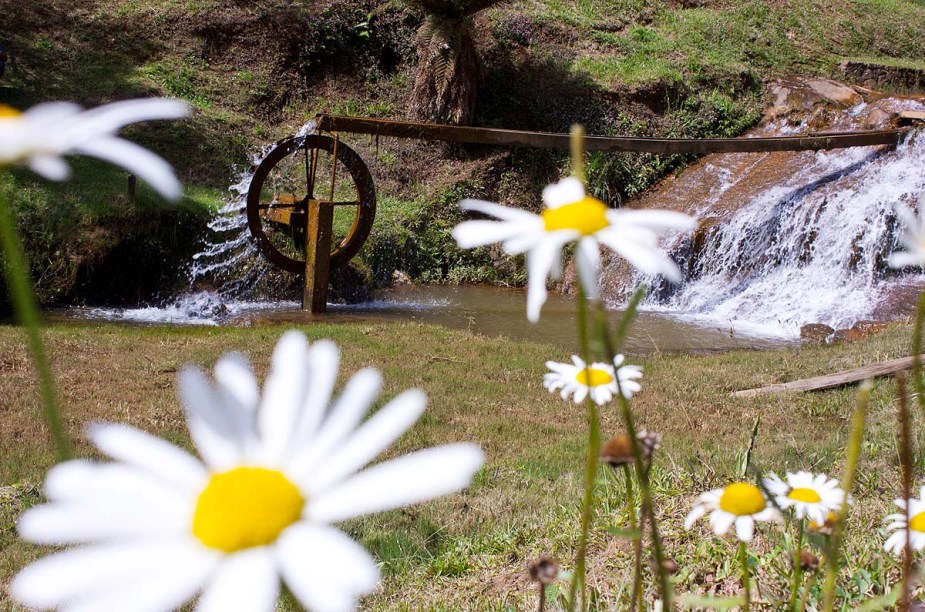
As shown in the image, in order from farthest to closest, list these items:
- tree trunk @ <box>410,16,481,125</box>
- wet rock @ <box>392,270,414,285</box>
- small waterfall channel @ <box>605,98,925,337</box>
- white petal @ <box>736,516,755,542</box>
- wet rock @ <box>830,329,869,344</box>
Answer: tree trunk @ <box>410,16,481,125</box>, wet rock @ <box>392,270,414,285</box>, small waterfall channel @ <box>605,98,925,337</box>, wet rock @ <box>830,329,869,344</box>, white petal @ <box>736,516,755,542</box>

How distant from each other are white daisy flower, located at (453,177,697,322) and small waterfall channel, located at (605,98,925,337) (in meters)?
8.91

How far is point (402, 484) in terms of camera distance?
372mm

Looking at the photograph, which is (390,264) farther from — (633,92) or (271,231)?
(633,92)

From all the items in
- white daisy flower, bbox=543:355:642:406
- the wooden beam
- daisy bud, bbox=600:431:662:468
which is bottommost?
white daisy flower, bbox=543:355:642:406

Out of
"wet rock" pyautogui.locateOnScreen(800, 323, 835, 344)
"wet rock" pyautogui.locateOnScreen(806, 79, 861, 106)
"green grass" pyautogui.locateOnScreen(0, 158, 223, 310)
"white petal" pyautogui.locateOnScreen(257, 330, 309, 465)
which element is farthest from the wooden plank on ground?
"wet rock" pyautogui.locateOnScreen(806, 79, 861, 106)

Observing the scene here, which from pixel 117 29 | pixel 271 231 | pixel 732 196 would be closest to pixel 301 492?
pixel 271 231

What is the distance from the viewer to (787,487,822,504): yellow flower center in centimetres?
108

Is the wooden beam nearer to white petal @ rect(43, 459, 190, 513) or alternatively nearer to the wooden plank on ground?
the wooden plank on ground

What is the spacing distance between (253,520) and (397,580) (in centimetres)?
253

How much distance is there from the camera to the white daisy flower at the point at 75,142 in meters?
0.41

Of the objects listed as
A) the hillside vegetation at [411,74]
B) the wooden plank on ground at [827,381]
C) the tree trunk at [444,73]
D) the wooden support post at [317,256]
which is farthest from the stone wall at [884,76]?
the wooden plank on ground at [827,381]

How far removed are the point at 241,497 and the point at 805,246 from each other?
11.2 meters

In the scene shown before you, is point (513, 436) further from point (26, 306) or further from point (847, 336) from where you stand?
point (847, 336)

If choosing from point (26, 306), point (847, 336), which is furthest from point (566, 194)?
point (847, 336)
